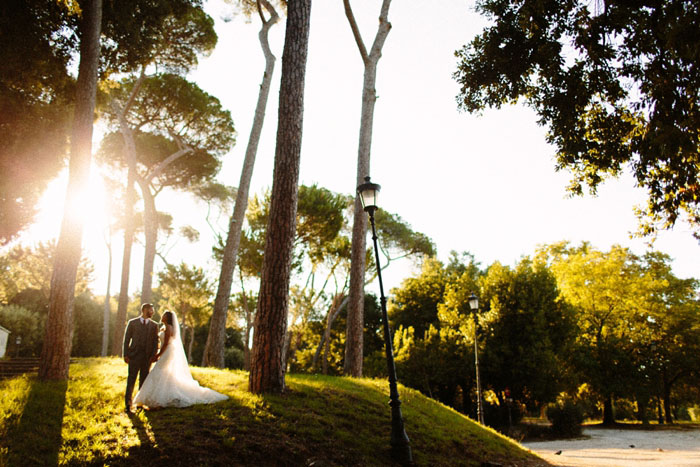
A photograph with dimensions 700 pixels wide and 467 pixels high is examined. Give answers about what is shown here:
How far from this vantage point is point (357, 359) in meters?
10.7

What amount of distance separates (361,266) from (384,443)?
5686 millimetres

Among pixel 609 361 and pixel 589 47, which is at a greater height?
pixel 589 47

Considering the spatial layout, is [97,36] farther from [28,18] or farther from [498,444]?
[498,444]

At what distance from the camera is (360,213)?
11.3 meters

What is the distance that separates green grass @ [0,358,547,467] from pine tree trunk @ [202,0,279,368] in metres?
3.72

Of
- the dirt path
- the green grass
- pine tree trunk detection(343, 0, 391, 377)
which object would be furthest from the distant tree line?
the green grass

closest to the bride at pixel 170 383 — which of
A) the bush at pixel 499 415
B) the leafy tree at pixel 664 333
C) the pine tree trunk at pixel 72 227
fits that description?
the pine tree trunk at pixel 72 227

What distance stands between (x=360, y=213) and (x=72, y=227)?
22.8ft

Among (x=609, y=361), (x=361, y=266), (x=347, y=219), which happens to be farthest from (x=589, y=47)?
(x=609, y=361)

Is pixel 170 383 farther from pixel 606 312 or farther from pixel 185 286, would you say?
pixel 606 312

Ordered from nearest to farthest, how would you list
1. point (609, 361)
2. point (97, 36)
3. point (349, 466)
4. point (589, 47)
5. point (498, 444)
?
point (349, 466)
point (589, 47)
point (97, 36)
point (498, 444)
point (609, 361)

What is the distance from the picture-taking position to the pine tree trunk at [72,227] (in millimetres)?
6945

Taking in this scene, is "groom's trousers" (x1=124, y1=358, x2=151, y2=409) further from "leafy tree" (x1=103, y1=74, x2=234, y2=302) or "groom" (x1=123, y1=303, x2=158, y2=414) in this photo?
"leafy tree" (x1=103, y1=74, x2=234, y2=302)

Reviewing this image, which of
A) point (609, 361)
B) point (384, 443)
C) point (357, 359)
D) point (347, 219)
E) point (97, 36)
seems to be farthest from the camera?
point (347, 219)
